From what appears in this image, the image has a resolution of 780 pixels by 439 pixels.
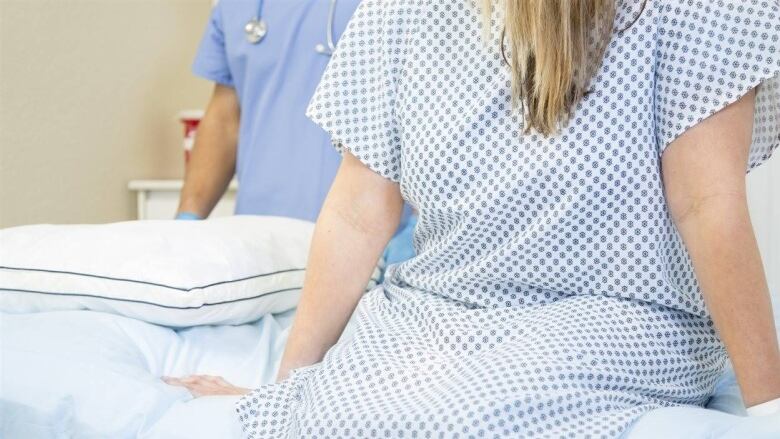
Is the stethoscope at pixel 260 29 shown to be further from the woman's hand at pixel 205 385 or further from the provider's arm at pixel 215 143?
the woman's hand at pixel 205 385

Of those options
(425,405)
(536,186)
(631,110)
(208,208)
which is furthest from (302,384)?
(208,208)

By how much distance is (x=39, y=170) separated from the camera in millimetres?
1729

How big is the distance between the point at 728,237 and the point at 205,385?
53cm

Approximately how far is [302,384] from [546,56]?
35 cm

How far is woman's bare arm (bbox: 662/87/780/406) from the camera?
0.82 m

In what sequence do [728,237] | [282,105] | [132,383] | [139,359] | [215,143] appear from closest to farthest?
[728,237], [132,383], [139,359], [282,105], [215,143]

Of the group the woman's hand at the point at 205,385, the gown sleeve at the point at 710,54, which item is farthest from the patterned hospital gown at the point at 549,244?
the woman's hand at the point at 205,385

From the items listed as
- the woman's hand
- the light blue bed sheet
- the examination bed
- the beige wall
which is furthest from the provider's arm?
the woman's hand

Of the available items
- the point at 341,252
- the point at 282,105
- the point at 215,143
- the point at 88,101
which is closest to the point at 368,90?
the point at 341,252

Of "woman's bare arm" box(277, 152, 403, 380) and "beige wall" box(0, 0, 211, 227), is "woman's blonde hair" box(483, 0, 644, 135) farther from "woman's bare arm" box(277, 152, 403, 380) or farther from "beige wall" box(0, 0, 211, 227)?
"beige wall" box(0, 0, 211, 227)

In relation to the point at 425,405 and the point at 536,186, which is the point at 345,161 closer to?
the point at 536,186

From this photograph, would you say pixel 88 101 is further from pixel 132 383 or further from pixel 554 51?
pixel 554 51

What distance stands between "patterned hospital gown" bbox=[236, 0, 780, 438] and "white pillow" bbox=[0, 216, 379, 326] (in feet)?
0.82

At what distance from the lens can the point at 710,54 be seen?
84 centimetres
